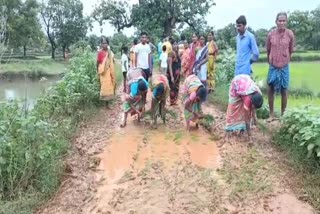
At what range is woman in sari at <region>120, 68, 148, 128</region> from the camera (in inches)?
313

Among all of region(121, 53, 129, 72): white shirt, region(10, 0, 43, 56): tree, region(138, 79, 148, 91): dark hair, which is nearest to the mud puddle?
region(138, 79, 148, 91): dark hair

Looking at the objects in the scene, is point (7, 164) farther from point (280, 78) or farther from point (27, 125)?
point (280, 78)

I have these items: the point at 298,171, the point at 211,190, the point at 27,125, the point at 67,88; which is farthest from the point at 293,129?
the point at 67,88

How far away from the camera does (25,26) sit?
120 feet

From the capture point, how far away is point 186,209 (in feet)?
14.7

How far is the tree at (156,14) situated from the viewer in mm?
30956

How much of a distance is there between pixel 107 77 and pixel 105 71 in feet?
0.49

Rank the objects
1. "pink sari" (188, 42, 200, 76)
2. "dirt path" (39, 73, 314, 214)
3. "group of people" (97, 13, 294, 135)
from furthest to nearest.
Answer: "pink sari" (188, 42, 200, 76) < "group of people" (97, 13, 294, 135) < "dirt path" (39, 73, 314, 214)

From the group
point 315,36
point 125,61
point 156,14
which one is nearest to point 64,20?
point 156,14

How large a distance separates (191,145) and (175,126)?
136 centimetres

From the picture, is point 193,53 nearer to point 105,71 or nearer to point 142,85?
point 105,71

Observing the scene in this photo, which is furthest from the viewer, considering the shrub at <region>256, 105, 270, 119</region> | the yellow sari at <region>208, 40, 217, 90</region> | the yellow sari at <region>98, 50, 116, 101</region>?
the yellow sari at <region>208, 40, 217, 90</region>

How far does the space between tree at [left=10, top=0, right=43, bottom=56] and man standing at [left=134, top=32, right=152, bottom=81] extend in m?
26.5

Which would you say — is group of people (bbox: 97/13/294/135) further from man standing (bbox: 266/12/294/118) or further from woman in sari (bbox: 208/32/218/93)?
woman in sari (bbox: 208/32/218/93)
